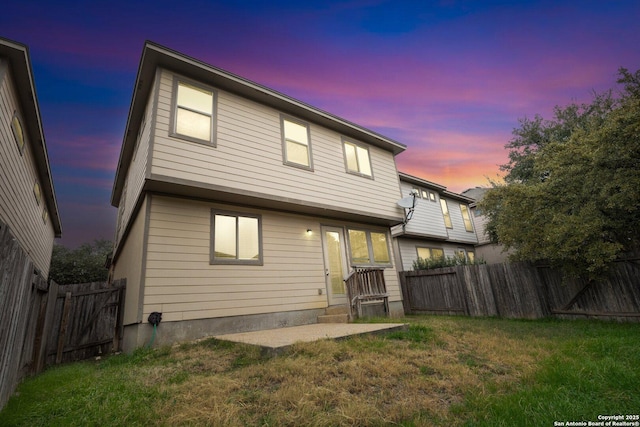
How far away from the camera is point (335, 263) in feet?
29.6

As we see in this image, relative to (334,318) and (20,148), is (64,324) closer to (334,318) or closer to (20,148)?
(20,148)

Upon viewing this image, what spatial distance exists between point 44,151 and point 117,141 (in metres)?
50.5

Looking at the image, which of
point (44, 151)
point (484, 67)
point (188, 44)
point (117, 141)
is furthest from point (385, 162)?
point (117, 141)

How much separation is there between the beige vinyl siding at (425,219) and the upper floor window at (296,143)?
23.5 feet

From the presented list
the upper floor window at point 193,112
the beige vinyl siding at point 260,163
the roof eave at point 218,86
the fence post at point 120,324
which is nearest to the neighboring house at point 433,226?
the beige vinyl siding at point 260,163

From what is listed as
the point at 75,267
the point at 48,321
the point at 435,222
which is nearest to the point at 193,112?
the point at 48,321

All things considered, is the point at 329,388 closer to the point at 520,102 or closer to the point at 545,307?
the point at 545,307

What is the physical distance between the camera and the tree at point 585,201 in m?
5.73

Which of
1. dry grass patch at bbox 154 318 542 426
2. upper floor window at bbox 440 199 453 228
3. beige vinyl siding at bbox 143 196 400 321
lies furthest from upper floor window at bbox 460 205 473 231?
dry grass patch at bbox 154 318 542 426

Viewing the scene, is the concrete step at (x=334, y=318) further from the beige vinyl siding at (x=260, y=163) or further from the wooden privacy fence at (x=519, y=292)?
the wooden privacy fence at (x=519, y=292)

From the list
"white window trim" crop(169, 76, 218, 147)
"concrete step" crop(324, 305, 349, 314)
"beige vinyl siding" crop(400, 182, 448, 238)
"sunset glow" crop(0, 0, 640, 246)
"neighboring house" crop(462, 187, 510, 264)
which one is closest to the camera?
"white window trim" crop(169, 76, 218, 147)

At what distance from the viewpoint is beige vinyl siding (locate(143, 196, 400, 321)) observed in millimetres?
6051

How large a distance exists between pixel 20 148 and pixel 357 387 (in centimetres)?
964

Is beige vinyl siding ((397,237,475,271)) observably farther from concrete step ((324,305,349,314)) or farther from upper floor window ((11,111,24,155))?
upper floor window ((11,111,24,155))
